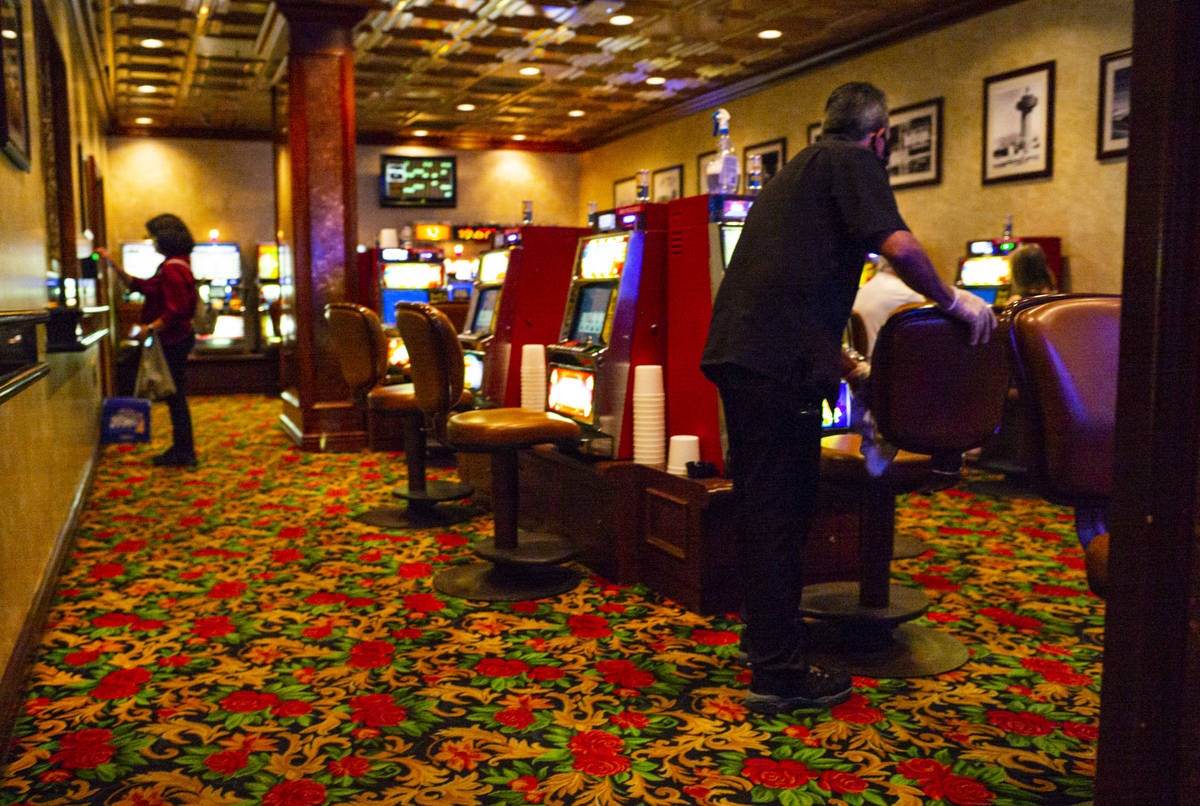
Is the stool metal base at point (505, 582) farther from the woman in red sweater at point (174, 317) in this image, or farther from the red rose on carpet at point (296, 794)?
the woman in red sweater at point (174, 317)

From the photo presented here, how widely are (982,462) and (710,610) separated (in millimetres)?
3516

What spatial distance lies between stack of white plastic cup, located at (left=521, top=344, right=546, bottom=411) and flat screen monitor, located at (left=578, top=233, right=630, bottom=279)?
49cm

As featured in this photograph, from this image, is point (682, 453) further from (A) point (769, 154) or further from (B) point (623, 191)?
(B) point (623, 191)

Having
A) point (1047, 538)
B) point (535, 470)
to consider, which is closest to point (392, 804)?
point (535, 470)

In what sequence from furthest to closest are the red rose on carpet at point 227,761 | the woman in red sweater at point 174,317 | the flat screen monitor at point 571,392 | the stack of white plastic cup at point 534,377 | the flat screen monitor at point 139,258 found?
the flat screen monitor at point 139,258
the woman in red sweater at point 174,317
the stack of white plastic cup at point 534,377
the flat screen monitor at point 571,392
the red rose on carpet at point 227,761

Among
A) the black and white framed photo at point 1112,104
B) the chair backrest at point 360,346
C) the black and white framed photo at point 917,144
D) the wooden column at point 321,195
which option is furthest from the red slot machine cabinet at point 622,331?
the black and white framed photo at point 917,144

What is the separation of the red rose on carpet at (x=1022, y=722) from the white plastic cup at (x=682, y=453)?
129 cm

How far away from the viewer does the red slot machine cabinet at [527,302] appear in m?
4.79

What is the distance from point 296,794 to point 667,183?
10.8 metres

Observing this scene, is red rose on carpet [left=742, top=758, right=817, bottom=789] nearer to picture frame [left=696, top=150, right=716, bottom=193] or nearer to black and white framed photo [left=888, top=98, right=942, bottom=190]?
black and white framed photo [left=888, top=98, right=942, bottom=190]

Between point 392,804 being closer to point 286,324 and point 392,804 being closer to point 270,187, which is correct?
point 286,324

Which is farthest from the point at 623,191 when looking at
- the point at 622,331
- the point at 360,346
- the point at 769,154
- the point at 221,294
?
the point at 622,331

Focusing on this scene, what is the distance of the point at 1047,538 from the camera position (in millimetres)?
4344

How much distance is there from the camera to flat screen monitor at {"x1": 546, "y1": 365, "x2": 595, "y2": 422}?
3795 millimetres
